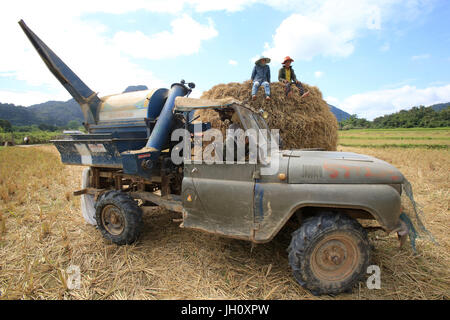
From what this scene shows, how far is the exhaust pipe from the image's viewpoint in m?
3.53

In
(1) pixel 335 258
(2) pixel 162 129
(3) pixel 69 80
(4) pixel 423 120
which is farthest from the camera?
(4) pixel 423 120

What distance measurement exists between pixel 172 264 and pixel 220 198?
1275 mm

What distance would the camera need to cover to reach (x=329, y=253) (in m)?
2.39

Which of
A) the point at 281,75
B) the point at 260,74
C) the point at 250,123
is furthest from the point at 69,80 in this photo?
the point at 281,75

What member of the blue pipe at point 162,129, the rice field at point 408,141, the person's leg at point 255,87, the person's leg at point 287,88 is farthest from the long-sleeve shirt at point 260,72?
the rice field at point 408,141

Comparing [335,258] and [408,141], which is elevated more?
[408,141]

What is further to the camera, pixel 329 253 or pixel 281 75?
pixel 281 75

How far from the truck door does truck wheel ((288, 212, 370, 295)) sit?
2.05ft

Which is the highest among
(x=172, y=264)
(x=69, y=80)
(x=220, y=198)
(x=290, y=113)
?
(x=69, y=80)

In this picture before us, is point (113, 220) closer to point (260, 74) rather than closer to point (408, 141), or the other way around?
point (260, 74)

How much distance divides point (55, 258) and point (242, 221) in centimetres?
294

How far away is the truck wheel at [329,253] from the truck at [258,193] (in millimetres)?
10
